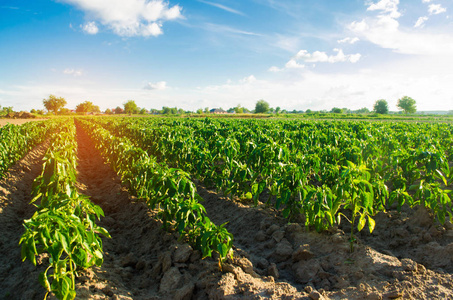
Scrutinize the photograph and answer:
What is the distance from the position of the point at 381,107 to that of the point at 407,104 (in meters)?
19.6

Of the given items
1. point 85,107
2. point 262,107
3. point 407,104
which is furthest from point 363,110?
point 85,107

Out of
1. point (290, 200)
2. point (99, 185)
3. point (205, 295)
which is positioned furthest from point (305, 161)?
point (99, 185)

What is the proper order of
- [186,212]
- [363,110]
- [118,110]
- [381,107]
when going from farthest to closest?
[363,110], [118,110], [381,107], [186,212]

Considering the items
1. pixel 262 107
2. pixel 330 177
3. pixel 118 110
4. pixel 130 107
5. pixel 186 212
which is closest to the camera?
pixel 186 212

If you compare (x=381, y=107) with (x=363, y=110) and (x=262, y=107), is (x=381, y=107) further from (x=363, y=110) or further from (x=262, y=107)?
(x=363, y=110)

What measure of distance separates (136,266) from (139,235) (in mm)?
1066

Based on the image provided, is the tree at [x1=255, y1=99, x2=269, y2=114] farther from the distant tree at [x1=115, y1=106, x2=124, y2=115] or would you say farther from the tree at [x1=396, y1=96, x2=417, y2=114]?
the distant tree at [x1=115, y1=106, x2=124, y2=115]

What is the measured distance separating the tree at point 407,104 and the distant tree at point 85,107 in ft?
463

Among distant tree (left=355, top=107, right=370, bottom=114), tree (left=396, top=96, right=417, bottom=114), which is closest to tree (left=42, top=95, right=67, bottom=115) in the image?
tree (left=396, top=96, right=417, bottom=114)

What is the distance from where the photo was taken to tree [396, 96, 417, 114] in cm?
11225

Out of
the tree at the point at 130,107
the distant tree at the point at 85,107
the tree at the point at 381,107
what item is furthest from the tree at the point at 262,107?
the distant tree at the point at 85,107

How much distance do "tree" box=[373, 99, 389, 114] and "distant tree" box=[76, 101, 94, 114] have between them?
127172 mm

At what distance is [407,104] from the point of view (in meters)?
113

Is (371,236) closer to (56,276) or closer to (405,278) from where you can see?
(405,278)
